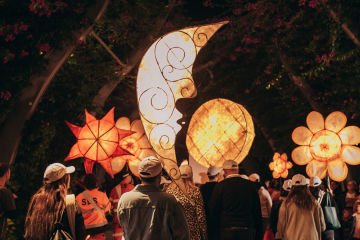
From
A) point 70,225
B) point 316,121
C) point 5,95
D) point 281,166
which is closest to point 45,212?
point 70,225

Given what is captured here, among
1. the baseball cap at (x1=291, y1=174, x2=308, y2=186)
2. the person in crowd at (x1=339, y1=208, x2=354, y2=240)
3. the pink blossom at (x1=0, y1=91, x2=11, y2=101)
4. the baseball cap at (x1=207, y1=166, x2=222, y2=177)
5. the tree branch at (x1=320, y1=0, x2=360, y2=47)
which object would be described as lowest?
the person in crowd at (x1=339, y1=208, x2=354, y2=240)

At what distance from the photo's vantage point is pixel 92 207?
12.3 metres

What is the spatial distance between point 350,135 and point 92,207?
19.6 ft

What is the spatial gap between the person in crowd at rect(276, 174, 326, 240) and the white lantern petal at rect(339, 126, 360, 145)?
2892 mm

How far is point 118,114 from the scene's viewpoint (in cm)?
2761

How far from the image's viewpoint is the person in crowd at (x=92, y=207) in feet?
40.5

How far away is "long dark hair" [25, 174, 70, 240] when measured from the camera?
8.17 m

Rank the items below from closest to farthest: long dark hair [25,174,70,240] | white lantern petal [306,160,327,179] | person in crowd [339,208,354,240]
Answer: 1. long dark hair [25,174,70,240]
2. white lantern petal [306,160,327,179]
3. person in crowd [339,208,354,240]

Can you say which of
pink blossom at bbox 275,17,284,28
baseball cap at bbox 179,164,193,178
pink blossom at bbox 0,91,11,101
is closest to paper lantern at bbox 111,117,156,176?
pink blossom at bbox 0,91,11,101

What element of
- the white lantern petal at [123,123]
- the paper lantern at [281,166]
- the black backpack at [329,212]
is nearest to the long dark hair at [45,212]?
the black backpack at [329,212]

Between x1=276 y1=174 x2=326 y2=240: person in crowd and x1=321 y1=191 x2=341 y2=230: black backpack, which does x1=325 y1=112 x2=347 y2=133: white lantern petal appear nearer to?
x1=321 y1=191 x2=341 y2=230: black backpack

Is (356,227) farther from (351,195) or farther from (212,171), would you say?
(212,171)

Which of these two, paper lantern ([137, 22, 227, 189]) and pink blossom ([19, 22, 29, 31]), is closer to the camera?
paper lantern ([137, 22, 227, 189])

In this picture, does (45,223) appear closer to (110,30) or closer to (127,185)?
(127,185)
